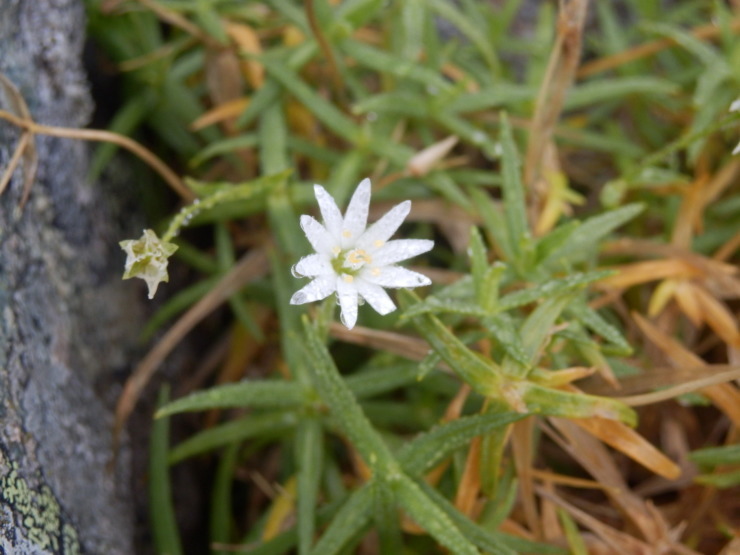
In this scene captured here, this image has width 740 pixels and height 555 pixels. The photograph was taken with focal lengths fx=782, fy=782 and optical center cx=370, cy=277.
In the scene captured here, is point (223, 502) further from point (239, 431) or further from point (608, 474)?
point (608, 474)

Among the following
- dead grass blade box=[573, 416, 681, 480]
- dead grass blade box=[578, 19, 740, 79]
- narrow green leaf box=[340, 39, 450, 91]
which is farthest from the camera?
dead grass blade box=[578, 19, 740, 79]

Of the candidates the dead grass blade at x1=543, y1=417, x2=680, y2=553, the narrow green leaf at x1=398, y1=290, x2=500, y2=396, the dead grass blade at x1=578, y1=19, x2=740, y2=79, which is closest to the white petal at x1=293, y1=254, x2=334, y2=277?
the narrow green leaf at x1=398, y1=290, x2=500, y2=396

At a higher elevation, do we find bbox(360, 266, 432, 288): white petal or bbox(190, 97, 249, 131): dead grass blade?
bbox(190, 97, 249, 131): dead grass blade

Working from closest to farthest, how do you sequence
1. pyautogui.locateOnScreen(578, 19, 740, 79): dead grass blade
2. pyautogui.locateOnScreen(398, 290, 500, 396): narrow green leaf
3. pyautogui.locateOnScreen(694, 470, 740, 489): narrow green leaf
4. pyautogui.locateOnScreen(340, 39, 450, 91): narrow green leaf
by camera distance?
1. pyautogui.locateOnScreen(398, 290, 500, 396): narrow green leaf
2. pyautogui.locateOnScreen(694, 470, 740, 489): narrow green leaf
3. pyautogui.locateOnScreen(340, 39, 450, 91): narrow green leaf
4. pyautogui.locateOnScreen(578, 19, 740, 79): dead grass blade

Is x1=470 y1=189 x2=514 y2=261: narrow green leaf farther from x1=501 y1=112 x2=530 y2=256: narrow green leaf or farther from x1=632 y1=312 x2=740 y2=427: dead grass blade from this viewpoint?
x1=632 y1=312 x2=740 y2=427: dead grass blade

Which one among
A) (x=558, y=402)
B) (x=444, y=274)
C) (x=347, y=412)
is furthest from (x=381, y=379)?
(x=558, y=402)

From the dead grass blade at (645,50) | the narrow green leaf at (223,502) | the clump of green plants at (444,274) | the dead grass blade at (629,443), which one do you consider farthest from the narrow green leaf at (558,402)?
the dead grass blade at (645,50)

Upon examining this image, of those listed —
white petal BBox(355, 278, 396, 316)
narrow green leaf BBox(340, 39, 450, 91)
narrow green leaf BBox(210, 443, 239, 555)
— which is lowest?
narrow green leaf BBox(210, 443, 239, 555)

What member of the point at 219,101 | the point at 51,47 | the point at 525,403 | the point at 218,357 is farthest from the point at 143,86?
the point at 525,403

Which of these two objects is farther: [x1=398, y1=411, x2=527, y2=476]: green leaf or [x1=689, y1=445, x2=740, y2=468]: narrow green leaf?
[x1=689, y1=445, x2=740, y2=468]: narrow green leaf
